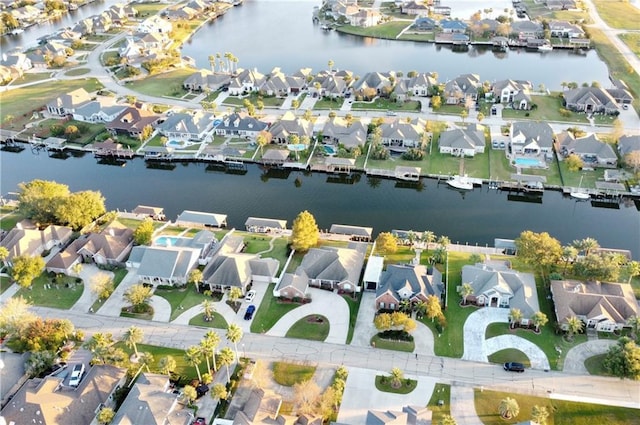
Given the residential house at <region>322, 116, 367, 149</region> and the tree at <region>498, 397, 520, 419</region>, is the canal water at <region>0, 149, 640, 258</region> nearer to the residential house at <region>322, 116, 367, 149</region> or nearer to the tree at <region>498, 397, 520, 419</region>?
the residential house at <region>322, 116, 367, 149</region>

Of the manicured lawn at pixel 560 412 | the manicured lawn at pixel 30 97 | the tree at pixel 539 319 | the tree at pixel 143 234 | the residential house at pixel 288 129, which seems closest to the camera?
the manicured lawn at pixel 560 412

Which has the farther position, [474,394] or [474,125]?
[474,125]

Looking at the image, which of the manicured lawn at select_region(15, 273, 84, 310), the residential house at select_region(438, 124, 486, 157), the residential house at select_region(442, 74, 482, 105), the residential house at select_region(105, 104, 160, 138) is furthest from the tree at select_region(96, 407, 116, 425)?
the residential house at select_region(442, 74, 482, 105)

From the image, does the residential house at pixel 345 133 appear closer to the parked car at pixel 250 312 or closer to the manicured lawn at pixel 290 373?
the parked car at pixel 250 312

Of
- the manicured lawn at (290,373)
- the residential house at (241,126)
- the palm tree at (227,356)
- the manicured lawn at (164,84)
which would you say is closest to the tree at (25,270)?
the palm tree at (227,356)

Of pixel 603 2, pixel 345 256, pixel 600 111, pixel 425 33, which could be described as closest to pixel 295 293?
pixel 345 256

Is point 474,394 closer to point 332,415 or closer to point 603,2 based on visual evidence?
point 332,415
